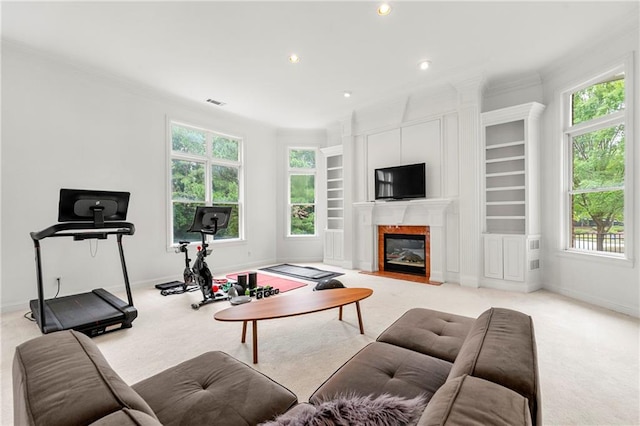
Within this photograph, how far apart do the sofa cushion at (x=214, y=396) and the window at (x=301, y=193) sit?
5.72m

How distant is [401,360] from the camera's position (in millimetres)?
1437

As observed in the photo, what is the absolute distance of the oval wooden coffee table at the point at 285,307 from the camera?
2.29 metres

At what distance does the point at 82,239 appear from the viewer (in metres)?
3.02

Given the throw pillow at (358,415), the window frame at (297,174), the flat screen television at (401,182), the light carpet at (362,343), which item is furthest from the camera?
the window frame at (297,174)

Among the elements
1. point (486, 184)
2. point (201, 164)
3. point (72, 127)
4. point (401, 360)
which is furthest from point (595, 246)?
point (72, 127)

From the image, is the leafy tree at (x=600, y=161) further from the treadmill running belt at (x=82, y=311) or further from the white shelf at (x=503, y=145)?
the treadmill running belt at (x=82, y=311)

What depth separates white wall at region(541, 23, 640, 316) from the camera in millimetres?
3301

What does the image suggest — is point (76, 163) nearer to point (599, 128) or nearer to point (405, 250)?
point (405, 250)

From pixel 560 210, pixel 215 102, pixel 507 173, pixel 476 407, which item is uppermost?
pixel 215 102

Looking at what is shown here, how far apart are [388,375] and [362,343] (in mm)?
1372

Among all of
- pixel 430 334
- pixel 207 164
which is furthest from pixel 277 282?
pixel 430 334

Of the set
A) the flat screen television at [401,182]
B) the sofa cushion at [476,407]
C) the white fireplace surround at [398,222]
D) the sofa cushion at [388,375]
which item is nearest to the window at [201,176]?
the white fireplace surround at [398,222]

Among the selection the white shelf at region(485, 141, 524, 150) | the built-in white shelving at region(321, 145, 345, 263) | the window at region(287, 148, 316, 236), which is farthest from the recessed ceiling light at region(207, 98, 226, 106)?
the white shelf at region(485, 141, 524, 150)

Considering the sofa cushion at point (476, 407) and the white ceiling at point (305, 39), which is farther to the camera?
the white ceiling at point (305, 39)
